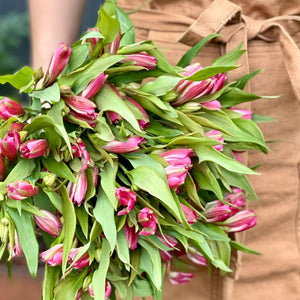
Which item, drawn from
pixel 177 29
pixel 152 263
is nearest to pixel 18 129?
pixel 152 263

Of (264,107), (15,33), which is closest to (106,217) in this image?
(264,107)

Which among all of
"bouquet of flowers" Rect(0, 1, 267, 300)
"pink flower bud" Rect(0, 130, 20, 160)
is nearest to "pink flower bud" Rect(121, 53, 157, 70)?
"bouquet of flowers" Rect(0, 1, 267, 300)

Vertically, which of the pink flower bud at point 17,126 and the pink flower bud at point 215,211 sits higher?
the pink flower bud at point 17,126

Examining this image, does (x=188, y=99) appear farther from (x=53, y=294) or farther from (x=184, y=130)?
(x=53, y=294)

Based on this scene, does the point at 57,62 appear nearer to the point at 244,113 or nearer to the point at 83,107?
the point at 83,107

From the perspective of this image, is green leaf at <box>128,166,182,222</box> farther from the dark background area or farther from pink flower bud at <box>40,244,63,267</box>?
the dark background area

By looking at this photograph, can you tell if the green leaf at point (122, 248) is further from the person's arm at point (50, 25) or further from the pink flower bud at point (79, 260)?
the person's arm at point (50, 25)

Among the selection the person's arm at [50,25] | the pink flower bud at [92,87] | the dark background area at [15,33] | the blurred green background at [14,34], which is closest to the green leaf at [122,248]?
the pink flower bud at [92,87]

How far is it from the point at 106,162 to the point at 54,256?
0.08m

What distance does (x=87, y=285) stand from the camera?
1.39 ft

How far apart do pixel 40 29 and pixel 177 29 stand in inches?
6.4

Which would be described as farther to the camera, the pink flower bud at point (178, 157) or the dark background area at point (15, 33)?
the dark background area at point (15, 33)

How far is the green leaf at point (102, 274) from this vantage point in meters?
0.41

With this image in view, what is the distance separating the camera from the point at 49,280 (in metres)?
0.42
